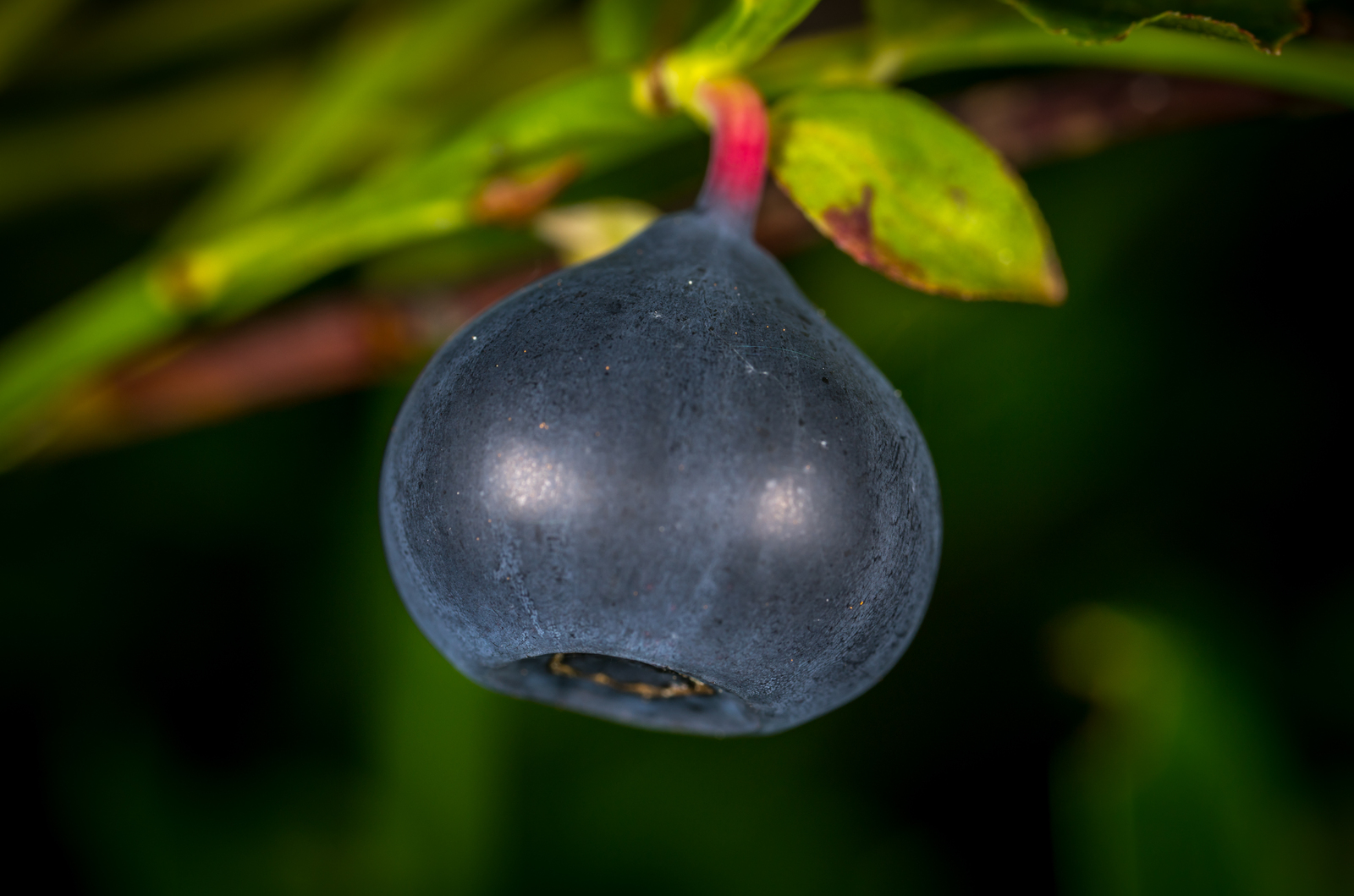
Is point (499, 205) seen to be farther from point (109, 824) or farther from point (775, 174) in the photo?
point (109, 824)

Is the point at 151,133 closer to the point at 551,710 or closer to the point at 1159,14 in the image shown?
the point at 551,710

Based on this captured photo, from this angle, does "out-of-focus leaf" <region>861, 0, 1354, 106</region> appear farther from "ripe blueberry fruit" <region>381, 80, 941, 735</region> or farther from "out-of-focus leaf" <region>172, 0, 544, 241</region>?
"out-of-focus leaf" <region>172, 0, 544, 241</region>

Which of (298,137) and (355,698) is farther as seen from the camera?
(355,698)

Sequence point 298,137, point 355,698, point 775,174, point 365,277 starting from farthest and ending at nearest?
point 355,698, point 365,277, point 298,137, point 775,174

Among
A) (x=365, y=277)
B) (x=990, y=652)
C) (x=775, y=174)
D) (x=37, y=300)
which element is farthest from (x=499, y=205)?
(x=37, y=300)

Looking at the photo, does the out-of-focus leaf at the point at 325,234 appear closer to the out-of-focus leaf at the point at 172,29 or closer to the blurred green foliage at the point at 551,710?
the blurred green foliage at the point at 551,710

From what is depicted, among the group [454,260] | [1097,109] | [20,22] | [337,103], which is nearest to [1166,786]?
[1097,109]

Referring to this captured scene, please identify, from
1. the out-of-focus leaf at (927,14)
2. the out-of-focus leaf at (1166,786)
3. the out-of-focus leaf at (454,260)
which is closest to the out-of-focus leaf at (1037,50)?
the out-of-focus leaf at (927,14)
